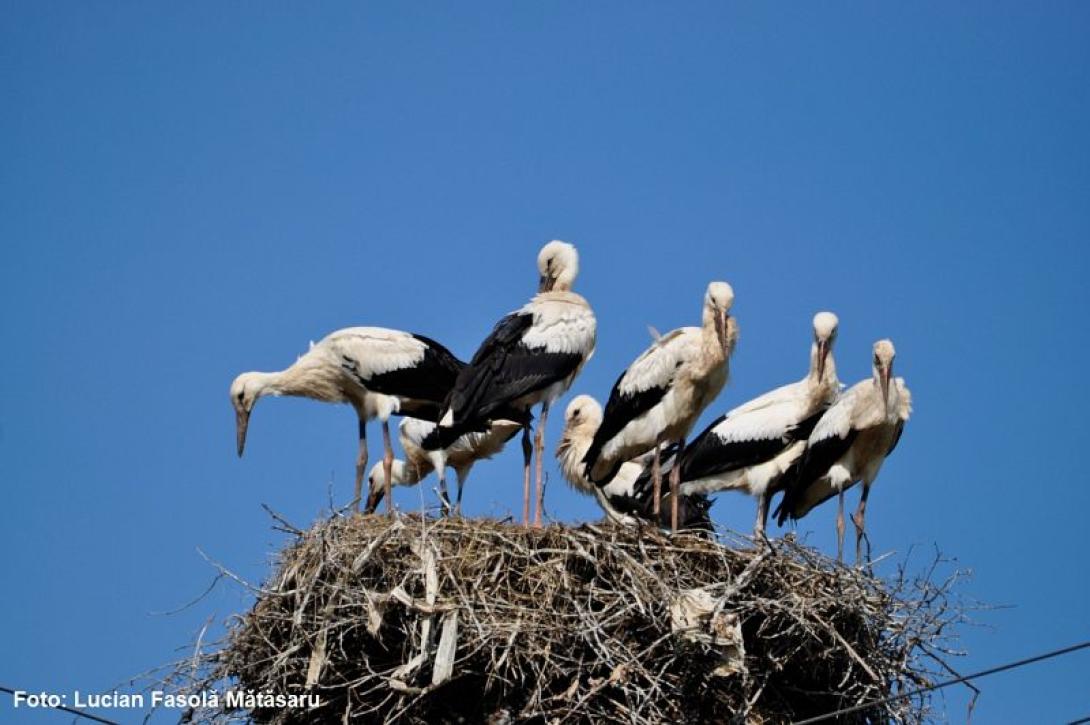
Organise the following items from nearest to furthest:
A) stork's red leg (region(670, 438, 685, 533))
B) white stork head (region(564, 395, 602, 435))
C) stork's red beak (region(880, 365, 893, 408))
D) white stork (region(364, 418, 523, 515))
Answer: stork's red leg (region(670, 438, 685, 533)) → stork's red beak (region(880, 365, 893, 408)) → white stork head (region(564, 395, 602, 435)) → white stork (region(364, 418, 523, 515))

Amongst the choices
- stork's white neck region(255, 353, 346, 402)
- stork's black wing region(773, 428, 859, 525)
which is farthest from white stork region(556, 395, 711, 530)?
stork's white neck region(255, 353, 346, 402)

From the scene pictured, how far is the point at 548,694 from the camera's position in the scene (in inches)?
344

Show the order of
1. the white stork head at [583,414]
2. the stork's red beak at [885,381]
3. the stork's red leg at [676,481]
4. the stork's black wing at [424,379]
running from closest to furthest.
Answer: the stork's red leg at [676,481]
the stork's red beak at [885,381]
the stork's black wing at [424,379]
the white stork head at [583,414]

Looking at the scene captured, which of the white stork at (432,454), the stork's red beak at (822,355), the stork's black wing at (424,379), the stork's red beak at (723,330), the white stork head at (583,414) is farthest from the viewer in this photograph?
the white stork at (432,454)

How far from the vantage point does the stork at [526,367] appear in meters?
11.0

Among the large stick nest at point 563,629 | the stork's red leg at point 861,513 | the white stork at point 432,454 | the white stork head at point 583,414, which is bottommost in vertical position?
the large stick nest at point 563,629

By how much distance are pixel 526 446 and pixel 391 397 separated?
3.64 ft

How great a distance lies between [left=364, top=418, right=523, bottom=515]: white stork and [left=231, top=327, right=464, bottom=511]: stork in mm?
964

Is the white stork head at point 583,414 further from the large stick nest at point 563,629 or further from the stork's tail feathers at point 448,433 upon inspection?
the large stick nest at point 563,629

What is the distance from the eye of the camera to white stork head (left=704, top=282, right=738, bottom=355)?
1100 centimetres

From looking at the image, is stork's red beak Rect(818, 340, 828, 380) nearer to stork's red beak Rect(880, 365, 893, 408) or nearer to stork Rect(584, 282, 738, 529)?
stork's red beak Rect(880, 365, 893, 408)

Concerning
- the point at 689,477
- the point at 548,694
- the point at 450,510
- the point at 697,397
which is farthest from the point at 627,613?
the point at 689,477

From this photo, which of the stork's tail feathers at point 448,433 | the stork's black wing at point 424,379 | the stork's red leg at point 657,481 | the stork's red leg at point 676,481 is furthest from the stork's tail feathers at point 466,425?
the stork's red leg at point 676,481

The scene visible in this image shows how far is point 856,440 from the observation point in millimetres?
11617
